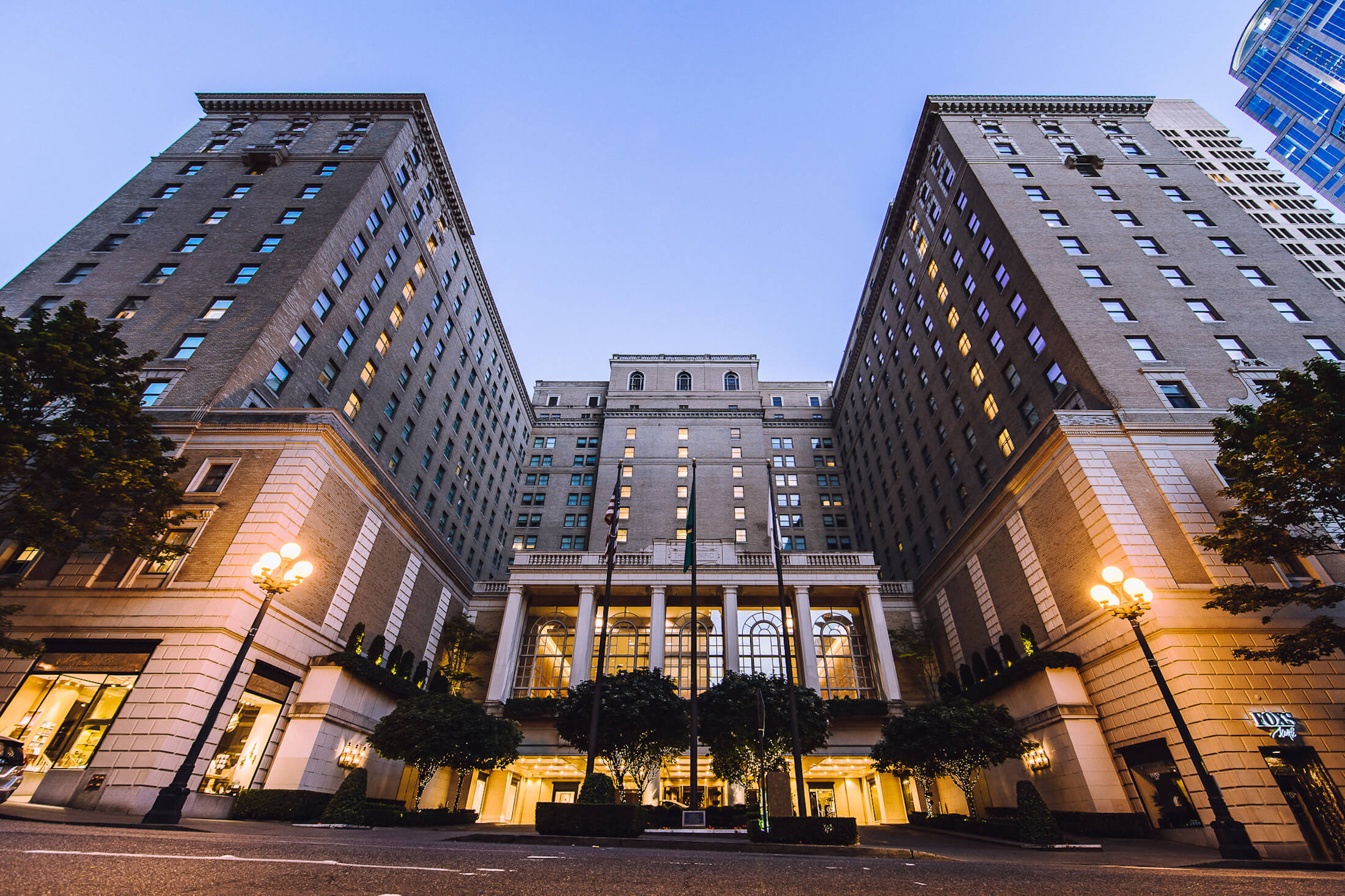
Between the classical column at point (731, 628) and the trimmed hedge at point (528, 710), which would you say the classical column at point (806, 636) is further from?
the trimmed hedge at point (528, 710)

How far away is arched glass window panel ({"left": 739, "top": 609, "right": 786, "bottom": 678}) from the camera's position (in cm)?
4222

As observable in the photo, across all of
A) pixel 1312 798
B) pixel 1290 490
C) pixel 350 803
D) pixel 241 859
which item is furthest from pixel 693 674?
pixel 1290 490

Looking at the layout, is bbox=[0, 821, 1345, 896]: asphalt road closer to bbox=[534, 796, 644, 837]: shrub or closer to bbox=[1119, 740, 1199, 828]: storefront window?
bbox=[534, 796, 644, 837]: shrub

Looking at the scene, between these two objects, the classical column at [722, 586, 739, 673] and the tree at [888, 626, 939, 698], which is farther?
the tree at [888, 626, 939, 698]

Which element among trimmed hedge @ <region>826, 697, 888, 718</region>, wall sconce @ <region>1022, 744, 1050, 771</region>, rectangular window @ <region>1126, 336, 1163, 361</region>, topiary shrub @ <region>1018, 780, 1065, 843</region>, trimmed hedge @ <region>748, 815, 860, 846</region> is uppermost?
rectangular window @ <region>1126, 336, 1163, 361</region>

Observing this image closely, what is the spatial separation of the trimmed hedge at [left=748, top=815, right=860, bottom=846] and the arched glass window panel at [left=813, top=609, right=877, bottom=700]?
25.5 m

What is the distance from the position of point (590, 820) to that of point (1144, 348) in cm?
3659

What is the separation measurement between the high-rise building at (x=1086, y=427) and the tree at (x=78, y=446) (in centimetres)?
3844

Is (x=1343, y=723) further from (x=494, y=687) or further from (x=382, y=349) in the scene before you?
(x=382, y=349)

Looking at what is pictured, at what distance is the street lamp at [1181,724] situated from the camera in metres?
15.2

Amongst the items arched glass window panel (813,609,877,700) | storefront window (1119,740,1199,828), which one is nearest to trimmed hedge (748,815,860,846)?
storefront window (1119,740,1199,828)

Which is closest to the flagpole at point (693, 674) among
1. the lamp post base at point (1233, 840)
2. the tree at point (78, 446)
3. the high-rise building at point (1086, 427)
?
the lamp post base at point (1233, 840)

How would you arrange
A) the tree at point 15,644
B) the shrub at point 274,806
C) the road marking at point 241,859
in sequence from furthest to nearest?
the shrub at point 274,806, the tree at point 15,644, the road marking at point 241,859

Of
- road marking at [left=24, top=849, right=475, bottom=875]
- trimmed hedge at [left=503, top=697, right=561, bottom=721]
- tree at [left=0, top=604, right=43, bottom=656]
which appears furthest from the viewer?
trimmed hedge at [left=503, top=697, right=561, bottom=721]
